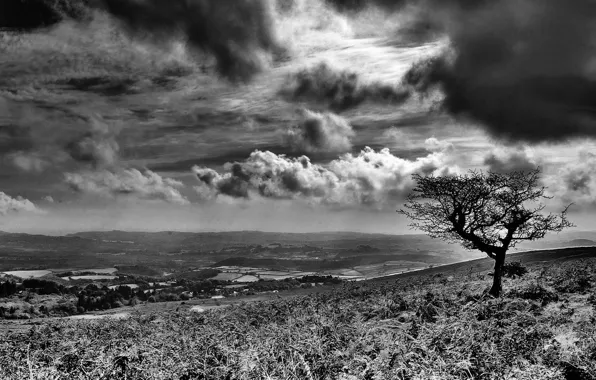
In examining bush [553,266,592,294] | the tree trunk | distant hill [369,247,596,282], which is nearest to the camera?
bush [553,266,592,294]

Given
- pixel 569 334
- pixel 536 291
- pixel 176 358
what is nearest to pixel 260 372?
pixel 176 358

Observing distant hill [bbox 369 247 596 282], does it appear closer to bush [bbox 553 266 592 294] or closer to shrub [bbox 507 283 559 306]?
bush [bbox 553 266 592 294]

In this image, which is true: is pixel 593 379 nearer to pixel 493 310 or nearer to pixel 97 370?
pixel 493 310

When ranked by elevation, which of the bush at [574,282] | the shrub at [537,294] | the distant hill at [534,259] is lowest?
the distant hill at [534,259]

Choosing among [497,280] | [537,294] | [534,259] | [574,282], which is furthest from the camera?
[534,259]

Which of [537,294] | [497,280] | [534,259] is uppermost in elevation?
[497,280]

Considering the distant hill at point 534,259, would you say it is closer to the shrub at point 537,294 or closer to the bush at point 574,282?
the bush at point 574,282

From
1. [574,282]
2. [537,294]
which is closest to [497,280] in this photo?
[537,294]

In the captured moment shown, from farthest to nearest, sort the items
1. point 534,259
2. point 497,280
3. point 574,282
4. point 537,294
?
point 534,259
point 497,280
point 574,282
point 537,294

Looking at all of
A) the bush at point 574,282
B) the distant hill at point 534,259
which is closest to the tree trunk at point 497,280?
the bush at point 574,282

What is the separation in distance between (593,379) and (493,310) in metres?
5.05

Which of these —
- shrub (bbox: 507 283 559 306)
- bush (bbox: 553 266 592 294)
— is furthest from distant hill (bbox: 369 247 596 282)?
shrub (bbox: 507 283 559 306)

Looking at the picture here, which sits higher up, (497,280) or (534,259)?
(497,280)

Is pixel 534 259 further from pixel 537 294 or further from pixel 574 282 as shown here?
pixel 537 294
